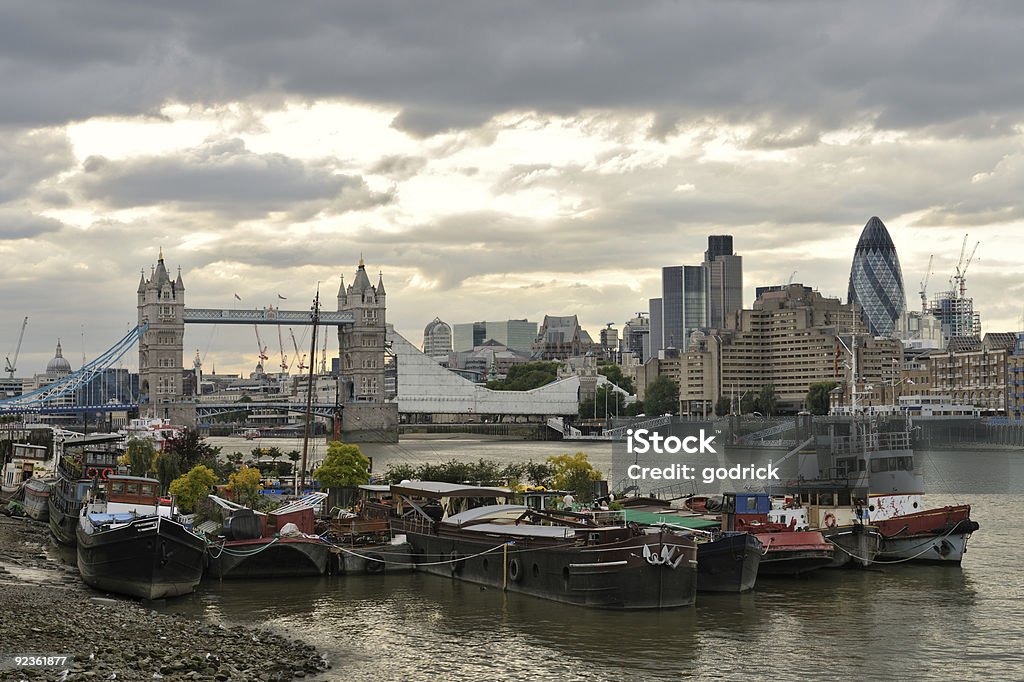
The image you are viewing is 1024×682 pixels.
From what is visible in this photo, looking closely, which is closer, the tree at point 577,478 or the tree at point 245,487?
the tree at point 245,487

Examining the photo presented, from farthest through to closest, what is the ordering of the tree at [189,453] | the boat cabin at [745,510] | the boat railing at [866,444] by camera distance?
1. the tree at [189,453]
2. the boat railing at [866,444]
3. the boat cabin at [745,510]

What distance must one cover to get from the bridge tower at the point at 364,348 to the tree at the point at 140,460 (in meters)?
105

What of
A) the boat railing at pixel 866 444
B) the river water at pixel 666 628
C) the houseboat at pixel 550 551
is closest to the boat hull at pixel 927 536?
the river water at pixel 666 628

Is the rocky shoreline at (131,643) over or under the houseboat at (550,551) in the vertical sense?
under

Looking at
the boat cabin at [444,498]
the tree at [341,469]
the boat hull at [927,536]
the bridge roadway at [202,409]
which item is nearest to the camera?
the boat hull at [927,536]

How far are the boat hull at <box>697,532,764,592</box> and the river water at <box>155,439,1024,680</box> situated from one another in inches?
19.3

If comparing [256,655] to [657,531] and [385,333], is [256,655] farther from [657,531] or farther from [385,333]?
[385,333]

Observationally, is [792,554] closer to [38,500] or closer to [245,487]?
[245,487]

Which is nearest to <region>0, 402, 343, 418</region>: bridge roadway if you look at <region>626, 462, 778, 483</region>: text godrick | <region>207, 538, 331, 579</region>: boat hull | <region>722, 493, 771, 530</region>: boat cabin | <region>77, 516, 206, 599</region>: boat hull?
<region>626, 462, 778, 483</region>: text godrick

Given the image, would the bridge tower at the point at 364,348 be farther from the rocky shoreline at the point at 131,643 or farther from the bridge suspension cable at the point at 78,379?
the rocky shoreline at the point at 131,643

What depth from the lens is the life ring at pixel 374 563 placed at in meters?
35.8

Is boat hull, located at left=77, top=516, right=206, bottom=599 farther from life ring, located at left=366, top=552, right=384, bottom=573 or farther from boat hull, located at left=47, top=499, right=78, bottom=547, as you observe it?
boat hull, located at left=47, top=499, right=78, bottom=547

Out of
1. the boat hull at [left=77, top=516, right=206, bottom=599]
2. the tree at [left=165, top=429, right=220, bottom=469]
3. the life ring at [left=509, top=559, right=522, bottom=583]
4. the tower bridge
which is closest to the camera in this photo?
the boat hull at [left=77, top=516, right=206, bottom=599]

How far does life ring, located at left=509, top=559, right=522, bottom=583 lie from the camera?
3244 centimetres
